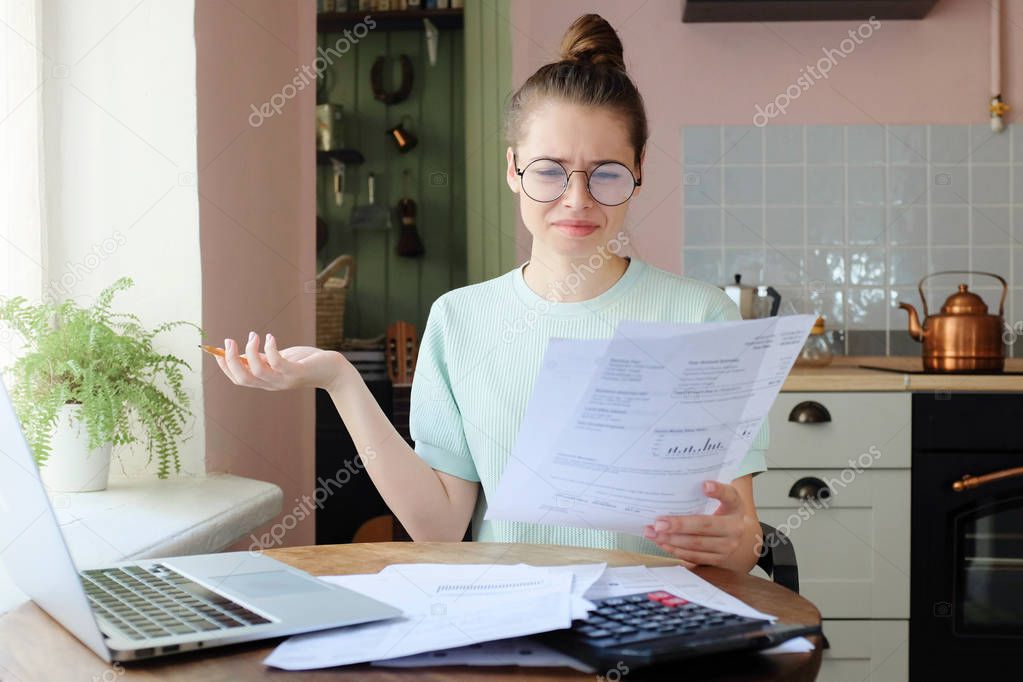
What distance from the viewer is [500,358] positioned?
4.74 feet

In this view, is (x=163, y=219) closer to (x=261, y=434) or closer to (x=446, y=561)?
(x=261, y=434)

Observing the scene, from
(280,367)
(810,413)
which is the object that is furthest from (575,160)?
(810,413)

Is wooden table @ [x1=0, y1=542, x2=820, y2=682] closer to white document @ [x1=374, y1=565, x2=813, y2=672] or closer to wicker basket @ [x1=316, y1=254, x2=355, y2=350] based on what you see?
white document @ [x1=374, y1=565, x2=813, y2=672]

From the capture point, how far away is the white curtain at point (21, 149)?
1.70m

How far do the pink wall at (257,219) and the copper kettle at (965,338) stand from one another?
1608 millimetres

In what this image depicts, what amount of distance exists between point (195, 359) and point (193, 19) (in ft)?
1.94

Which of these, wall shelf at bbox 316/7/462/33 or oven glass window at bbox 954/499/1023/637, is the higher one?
wall shelf at bbox 316/7/462/33

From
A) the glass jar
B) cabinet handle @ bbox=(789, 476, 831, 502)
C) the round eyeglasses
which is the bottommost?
cabinet handle @ bbox=(789, 476, 831, 502)

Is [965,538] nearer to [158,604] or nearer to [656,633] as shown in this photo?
[656,633]

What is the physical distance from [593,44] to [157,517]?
36.5 inches

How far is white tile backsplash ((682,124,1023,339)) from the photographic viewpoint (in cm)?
311

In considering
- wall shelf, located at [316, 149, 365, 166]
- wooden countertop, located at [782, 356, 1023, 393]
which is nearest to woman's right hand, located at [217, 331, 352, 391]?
wooden countertop, located at [782, 356, 1023, 393]

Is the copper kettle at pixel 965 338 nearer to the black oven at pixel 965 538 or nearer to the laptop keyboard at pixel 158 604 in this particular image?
the black oven at pixel 965 538

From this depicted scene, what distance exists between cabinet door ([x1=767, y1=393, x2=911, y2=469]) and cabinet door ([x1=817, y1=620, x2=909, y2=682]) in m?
0.40
